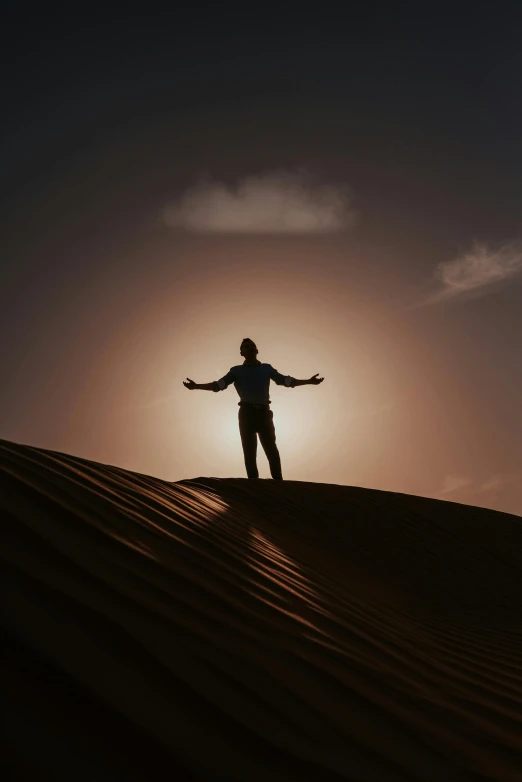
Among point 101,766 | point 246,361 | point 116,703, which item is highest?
point 246,361

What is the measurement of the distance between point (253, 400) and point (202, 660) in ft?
22.9

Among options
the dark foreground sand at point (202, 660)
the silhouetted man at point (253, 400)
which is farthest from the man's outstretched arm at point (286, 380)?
the dark foreground sand at point (202, 660)

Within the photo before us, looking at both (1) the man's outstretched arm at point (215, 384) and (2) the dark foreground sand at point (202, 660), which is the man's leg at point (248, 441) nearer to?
(1) the man's outstretched arm at point (215, 384)

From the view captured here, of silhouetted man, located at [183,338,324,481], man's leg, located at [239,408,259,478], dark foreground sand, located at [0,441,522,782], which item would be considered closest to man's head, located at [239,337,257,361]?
silhouetted man, located at [183,338,324,481]

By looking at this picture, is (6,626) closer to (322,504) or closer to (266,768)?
(266,768)

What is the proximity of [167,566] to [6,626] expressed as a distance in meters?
0.85

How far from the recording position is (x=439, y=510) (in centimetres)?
867

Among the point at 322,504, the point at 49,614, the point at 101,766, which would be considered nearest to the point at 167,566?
the point at 49,614

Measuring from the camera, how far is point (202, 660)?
1840 millimetres

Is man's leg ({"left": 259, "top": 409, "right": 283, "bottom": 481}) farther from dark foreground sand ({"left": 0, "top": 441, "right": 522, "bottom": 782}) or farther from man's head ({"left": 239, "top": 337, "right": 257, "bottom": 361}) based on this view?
dark foreground sand ({"left": 0, "top": 441, "right": 522, "bottom": 782})

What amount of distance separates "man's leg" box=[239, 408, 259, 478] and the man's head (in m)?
0.76

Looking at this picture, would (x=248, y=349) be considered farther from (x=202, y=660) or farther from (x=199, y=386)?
(x=202, y=660)

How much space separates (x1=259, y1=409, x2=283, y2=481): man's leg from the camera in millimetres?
8719

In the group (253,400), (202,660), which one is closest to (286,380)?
(253,400)
